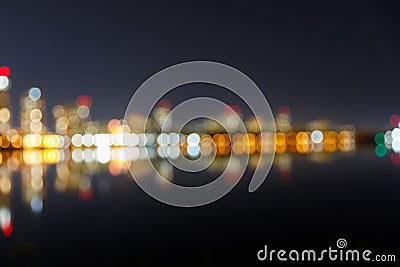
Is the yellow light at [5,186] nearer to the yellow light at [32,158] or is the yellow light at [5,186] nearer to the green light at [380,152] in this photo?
the yellow light at [32,158]

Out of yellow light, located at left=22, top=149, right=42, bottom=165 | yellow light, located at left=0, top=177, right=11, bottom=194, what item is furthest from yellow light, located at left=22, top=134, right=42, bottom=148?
yellow light, located at left=0, top=177, right=11, bottom=194

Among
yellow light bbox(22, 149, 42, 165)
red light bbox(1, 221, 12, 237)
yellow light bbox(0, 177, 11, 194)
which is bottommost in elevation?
red light bbox(1, 221, 12, 237)

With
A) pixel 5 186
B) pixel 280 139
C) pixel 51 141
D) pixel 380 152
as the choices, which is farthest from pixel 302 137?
pixel 5 186

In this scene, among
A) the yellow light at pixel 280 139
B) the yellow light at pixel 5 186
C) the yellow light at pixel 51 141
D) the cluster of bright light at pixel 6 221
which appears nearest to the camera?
the cluster of bright light at pixel 6 221

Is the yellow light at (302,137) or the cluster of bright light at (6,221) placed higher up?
the yellow light at (302,137)

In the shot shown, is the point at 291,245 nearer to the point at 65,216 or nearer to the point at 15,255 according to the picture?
the point at 15,255

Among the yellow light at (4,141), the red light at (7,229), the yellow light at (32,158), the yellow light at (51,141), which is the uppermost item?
the yellow light at (51,141)

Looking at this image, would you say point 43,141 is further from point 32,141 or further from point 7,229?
point 7,229

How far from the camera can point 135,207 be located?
1259 cm

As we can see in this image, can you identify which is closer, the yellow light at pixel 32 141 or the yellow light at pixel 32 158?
the yellow light at pixel 32 158

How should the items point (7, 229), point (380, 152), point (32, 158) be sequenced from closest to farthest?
point (7, 229) → point (32, 158) → point (380, 152)

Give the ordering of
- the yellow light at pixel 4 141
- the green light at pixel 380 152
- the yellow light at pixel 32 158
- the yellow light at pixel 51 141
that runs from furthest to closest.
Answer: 1. the yellow light at pixel 51 141
2. the yellow light at pixel 4 141
3. the green light at pixel 380 152
4. the yellow light at pixel 32 158

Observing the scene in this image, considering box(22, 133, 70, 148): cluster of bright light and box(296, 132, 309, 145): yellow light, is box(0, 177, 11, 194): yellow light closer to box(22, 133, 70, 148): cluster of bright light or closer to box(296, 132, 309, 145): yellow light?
box(22, 133, 70, 148): cluster of bright light

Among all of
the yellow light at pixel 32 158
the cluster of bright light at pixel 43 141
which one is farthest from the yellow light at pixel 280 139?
the yellow light at pixel 32 158
